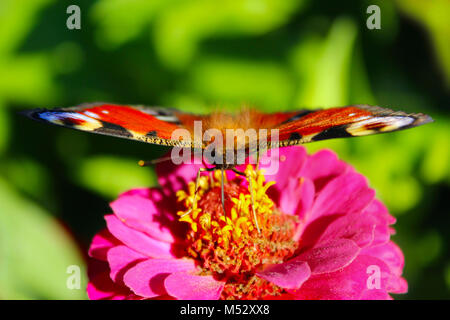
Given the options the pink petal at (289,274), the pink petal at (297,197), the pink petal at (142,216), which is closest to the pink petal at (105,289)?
the pink petal at (142,216)

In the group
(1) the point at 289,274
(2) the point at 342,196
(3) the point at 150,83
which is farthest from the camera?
(3) the point at 150,83

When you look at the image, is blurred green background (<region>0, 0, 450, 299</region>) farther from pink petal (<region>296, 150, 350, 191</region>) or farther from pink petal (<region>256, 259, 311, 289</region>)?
pink petal (<region>256, 259, 311, 289</region>)

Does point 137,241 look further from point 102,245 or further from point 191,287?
point 191,287

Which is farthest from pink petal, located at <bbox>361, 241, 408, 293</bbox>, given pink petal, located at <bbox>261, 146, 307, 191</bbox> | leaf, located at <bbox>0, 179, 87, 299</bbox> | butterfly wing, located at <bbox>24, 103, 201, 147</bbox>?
leaf, located at <bbox>0, 179, 87, 299</bbox>

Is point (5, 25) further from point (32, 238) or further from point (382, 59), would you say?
point (382, 59)

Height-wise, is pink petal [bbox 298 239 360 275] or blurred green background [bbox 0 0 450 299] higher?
blurred green background [bbox 0 0 450 299]

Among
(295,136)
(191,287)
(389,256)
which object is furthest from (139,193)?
(389,256)

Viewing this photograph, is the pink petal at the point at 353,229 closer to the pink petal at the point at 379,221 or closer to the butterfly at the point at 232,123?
the pink petal at the point at 379,221
